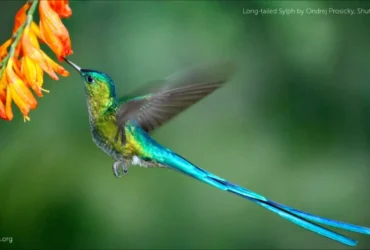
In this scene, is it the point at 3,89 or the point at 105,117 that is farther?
the point at 105,117

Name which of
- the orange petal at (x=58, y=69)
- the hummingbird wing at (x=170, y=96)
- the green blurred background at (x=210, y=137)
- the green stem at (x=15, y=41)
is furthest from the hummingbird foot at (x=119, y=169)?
the green blurred background at (x=210, y=137)

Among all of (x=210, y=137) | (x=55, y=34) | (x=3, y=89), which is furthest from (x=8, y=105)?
(x=210, y=137)

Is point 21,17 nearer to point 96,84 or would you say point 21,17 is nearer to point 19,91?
point 19,91

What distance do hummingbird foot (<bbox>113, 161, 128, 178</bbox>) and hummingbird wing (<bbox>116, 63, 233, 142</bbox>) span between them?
0.10 meters

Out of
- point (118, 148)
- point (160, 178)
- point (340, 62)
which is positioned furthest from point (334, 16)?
point (118, 148)

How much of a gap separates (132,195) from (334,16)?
1524 mm

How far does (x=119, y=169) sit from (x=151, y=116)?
0.16m

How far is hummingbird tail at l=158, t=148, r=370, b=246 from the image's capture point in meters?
1.34

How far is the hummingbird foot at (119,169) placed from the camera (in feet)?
5.66

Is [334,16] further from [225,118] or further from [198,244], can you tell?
[198,244]

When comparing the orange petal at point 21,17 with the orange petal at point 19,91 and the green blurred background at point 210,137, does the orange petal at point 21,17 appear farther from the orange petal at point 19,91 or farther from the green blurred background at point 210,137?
the green blurred background at point 210,137

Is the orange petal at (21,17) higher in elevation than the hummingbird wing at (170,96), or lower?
higher

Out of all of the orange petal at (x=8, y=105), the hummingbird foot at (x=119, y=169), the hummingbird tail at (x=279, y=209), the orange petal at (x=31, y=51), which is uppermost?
the orange petal at (x=31, y=51)

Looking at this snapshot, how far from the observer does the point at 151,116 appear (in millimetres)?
1725
